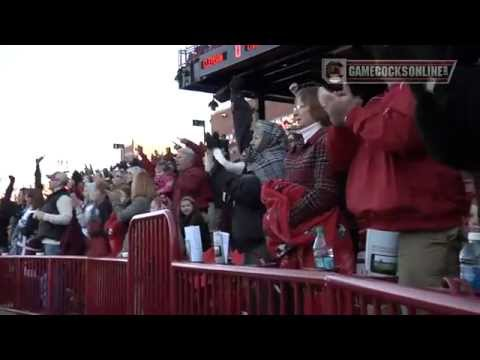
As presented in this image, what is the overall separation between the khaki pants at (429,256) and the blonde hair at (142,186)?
4216 mm

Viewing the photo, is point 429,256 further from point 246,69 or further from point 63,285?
point 246,69

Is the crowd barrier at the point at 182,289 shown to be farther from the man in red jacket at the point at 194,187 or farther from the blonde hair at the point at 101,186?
the blonde hair at the point at 101,186

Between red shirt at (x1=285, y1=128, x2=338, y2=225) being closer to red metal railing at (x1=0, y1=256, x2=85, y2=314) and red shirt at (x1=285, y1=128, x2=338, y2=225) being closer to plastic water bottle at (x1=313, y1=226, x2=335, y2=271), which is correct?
plastic water bottle at (x1=313, y1=226, x2=335, y2=271)

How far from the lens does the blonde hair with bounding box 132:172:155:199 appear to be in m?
6.85

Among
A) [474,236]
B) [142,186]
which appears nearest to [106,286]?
[142,186]

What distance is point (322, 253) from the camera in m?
3.58

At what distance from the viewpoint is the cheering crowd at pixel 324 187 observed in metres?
2.98

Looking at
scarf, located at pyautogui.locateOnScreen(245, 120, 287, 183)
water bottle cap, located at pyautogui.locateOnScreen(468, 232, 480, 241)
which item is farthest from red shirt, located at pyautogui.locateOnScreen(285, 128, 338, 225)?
water bottle cap, located at pyautogui.locateOnScreen(468, 232, 480, 241)

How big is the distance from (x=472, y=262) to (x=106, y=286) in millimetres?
3653

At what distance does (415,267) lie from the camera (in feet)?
9.76

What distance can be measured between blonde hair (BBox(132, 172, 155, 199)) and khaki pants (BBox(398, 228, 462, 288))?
4216mm
